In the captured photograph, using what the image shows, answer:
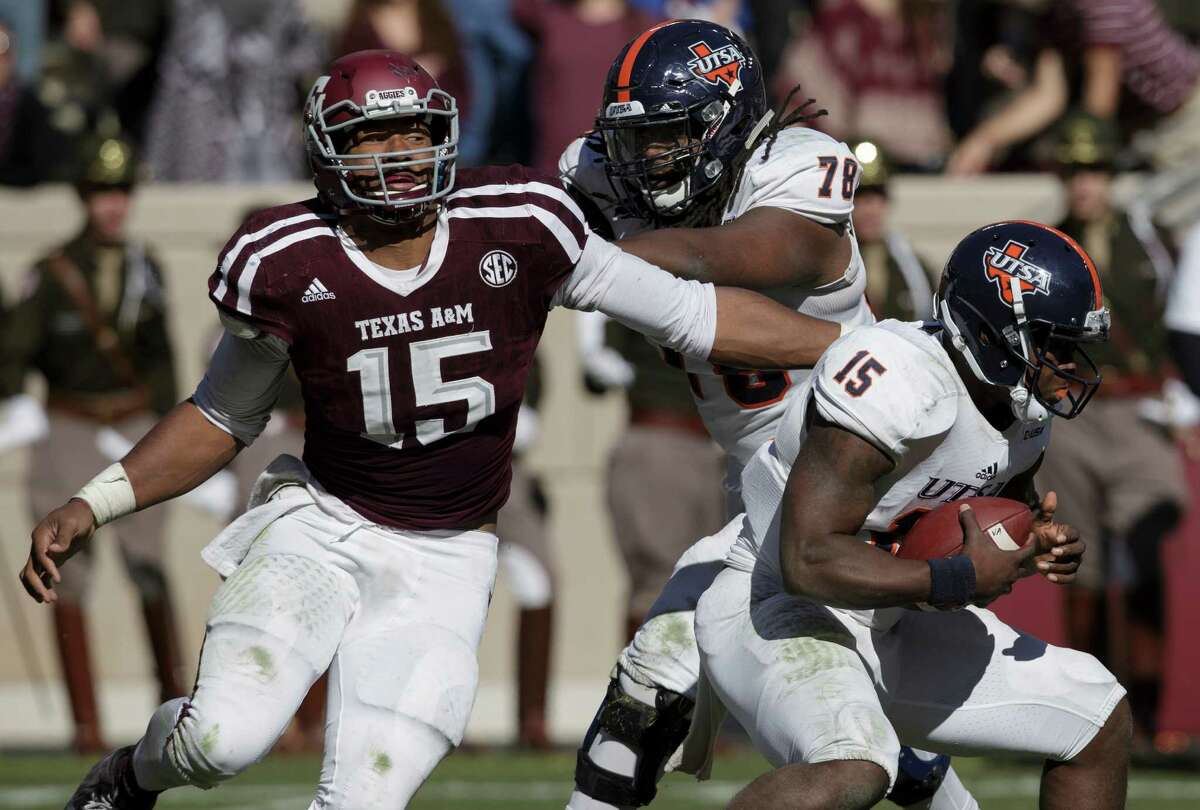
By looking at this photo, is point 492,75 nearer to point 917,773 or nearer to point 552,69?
point 552,69

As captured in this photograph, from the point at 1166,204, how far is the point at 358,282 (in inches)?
208

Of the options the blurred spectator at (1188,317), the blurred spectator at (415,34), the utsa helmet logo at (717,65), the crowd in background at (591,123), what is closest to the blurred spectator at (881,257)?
the crowd in background at (591,123)

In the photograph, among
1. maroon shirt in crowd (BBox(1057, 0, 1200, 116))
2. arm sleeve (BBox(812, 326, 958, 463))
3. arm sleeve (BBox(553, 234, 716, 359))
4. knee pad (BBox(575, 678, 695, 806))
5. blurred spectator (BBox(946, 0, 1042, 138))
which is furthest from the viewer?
blurred spectator (BBox(946, 0, 1042, 138))

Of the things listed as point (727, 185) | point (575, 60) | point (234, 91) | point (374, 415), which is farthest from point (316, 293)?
point (234, 91)

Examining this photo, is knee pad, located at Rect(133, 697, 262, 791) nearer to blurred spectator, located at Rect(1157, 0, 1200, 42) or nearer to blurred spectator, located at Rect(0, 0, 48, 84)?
blurred spectator, located at Rect(0, 0, 48, 84)

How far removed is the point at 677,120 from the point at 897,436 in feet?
3.58

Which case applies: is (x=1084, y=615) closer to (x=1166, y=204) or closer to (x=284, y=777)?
(x=1166, y=204)

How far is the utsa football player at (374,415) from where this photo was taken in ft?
14.1

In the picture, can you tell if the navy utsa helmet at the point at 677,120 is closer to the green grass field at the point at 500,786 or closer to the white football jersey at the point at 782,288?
the white football jersey at the point at 782,288

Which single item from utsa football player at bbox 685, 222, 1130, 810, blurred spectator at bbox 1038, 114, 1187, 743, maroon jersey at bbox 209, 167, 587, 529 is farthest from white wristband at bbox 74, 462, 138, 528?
blurred spectator at bbox 1038, 114, 1187, 743

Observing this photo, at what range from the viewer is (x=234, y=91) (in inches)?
373

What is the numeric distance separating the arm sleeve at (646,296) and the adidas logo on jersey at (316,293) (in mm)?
498

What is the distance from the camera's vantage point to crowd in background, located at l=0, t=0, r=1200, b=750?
783 cm

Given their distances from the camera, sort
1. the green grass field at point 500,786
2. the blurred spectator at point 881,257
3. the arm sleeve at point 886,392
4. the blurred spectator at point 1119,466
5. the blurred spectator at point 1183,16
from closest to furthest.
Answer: the arm sleeve at point 886,392 → the green grass field at point 500,786 → the blurred spectator at point 881,257 → the blurred spectator at point 1119,466 → the blurred spectator at point 1183,16
